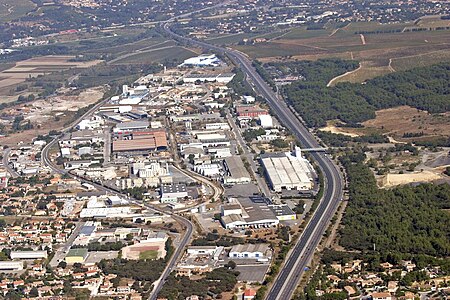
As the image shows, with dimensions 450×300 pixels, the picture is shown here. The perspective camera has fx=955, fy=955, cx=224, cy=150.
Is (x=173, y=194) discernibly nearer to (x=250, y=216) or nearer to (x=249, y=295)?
(x=250, y=216)

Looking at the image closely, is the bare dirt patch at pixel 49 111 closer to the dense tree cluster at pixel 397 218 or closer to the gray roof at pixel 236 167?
the gray roof at pixel 236 167

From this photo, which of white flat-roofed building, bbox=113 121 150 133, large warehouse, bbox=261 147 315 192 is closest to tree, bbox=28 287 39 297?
large warehouse, bbox=261 147 315 192

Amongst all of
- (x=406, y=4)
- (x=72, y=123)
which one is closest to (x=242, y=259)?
(x=72, y=123)

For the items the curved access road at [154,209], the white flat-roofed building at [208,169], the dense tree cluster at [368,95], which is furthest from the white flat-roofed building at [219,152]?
the dense tree cluster at [368,95]

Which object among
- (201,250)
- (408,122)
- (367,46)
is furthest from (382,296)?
(367,46)

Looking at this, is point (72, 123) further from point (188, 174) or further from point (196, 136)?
point (188, 174)

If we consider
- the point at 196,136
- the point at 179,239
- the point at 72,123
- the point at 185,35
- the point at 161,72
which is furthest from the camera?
the point at 185,35
